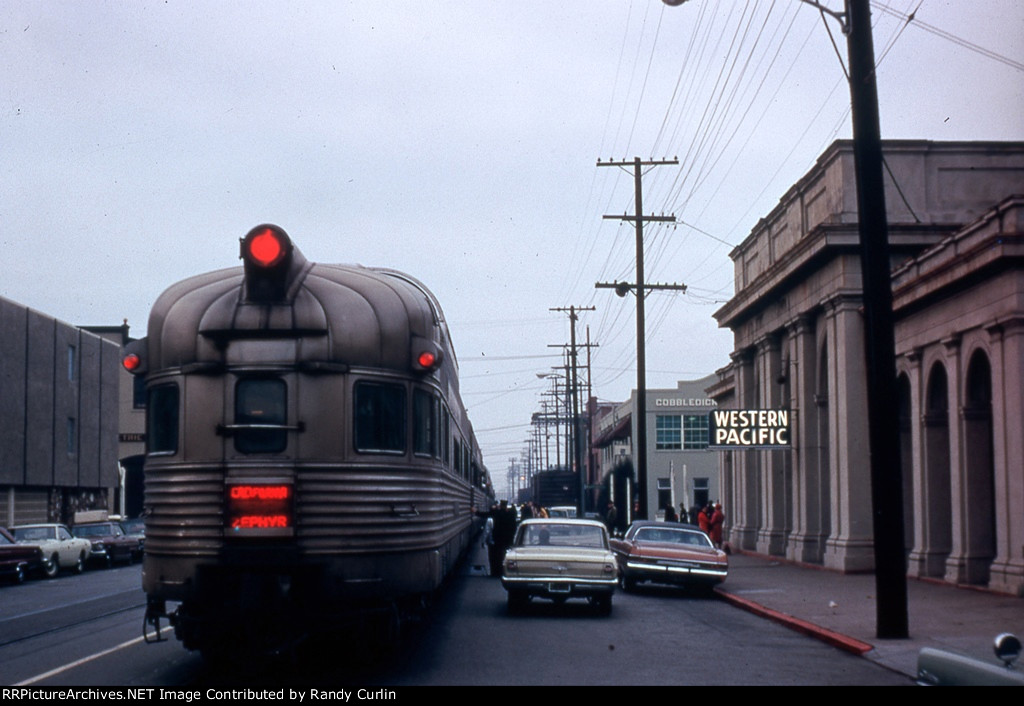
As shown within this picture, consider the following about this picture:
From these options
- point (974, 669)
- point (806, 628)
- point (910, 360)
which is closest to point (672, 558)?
point (806, 628)

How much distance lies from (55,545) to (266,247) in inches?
1002

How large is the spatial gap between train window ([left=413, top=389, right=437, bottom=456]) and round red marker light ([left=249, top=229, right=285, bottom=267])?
1980mm

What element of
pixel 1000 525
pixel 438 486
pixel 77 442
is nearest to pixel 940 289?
pixel 1000 525

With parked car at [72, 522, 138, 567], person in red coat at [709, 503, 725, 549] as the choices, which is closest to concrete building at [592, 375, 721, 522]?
person in red coat at [709, 503, 725, 549]

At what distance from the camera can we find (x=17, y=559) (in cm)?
3064

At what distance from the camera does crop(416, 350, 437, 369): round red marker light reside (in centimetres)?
1210

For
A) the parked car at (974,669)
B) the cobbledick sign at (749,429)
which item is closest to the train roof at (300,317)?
the parked car at (974,669)

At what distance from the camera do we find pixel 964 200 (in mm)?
30781

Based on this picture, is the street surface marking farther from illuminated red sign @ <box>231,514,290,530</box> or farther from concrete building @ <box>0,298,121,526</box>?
concrete building @ <box>0,298,121,526</box>

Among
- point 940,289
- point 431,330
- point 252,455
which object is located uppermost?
point 940,289

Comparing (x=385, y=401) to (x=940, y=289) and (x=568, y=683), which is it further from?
(x=940, y=289)

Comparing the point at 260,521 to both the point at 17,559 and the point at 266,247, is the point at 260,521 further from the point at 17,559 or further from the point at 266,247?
the point at 17,559

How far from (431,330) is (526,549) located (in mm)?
7538

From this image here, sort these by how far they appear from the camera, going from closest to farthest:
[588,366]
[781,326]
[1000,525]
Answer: [1000,525] → [781,326] → [588,366]
